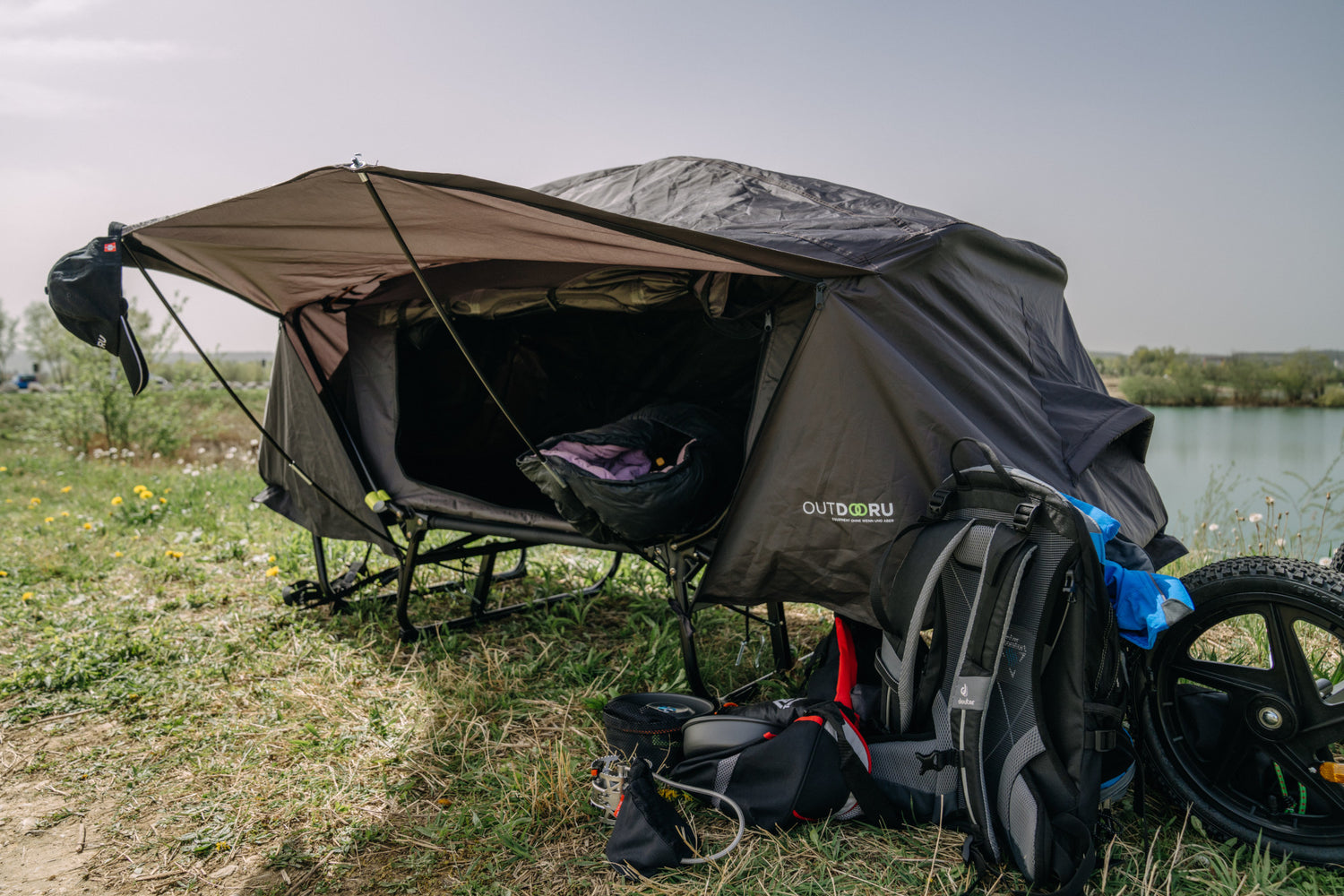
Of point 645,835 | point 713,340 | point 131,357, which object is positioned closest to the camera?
point 645,835

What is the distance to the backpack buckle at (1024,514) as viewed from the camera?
174 cm

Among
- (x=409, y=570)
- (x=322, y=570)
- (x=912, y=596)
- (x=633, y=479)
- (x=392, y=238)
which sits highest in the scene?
(x=392, y=238)

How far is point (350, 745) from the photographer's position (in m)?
2.49

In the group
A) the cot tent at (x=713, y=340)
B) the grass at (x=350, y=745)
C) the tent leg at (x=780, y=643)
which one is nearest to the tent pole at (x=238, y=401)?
the cot tent at (x=713, y=340)

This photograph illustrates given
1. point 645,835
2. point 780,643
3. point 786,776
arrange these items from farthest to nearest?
point 780,643, point 786,776, point 645,835

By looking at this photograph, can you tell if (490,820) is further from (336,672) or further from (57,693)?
(57,693)

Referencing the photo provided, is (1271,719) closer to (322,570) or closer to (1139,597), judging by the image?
(1139,597)

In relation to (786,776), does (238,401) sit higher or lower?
higher

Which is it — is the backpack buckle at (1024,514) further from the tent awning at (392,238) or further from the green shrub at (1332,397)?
the green shrub at (1332,397)

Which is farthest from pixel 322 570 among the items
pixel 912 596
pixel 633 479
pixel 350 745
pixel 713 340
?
pixel 912 596

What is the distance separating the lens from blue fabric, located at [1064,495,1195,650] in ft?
5.77

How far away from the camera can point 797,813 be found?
193cm

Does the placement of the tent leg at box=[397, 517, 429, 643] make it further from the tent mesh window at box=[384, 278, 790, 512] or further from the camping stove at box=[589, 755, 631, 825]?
the camping stove at box=[589, 755, 631, 825]

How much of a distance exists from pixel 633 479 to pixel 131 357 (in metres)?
1.75
